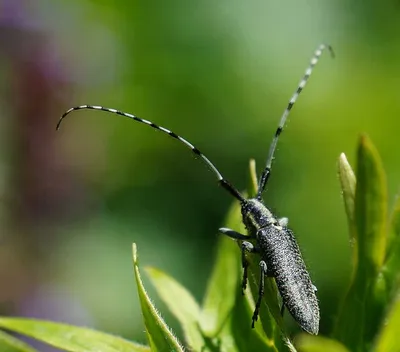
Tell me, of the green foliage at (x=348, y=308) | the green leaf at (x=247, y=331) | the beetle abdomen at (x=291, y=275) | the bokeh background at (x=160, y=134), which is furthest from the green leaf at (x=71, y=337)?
the bokeh background at (x=160, y=134)

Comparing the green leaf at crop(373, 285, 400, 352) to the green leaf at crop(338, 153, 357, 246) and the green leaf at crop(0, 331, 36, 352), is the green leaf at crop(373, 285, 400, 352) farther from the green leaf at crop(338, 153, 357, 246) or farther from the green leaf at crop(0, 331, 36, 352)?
the green leaf at crop(0, 331, 36, 352)

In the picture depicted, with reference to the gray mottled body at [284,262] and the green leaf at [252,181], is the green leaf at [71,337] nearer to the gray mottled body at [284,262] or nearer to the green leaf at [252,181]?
the gray mottled body at [284,262]

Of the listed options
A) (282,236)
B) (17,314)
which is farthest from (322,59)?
(282,236)

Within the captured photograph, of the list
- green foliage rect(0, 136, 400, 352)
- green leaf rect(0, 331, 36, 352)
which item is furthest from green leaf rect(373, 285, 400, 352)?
green leaf rect(0, 331, 36, 352)

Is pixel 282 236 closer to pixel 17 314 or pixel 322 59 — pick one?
pixel 17 314

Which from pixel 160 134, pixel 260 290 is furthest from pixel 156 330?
pixel 160 134

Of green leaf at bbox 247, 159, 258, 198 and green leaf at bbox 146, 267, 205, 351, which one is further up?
green leaf at bbox 247, 159, 258, 198
